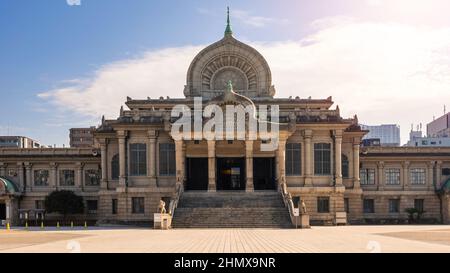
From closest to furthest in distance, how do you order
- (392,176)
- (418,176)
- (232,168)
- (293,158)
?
1. (293,158)
2. (232,168)
3. (418,176)
4. (392,176)

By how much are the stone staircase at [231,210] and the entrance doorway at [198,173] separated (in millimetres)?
7214

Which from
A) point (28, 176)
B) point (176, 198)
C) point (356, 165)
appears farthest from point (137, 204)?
point (356, 165)

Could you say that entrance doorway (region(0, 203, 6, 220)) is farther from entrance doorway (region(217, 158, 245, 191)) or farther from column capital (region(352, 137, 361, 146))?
column capital (region(352, 137, 361, 146))

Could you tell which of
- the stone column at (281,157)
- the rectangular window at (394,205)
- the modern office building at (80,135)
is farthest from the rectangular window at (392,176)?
the modern office building at (80,135)

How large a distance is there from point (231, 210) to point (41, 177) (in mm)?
31619

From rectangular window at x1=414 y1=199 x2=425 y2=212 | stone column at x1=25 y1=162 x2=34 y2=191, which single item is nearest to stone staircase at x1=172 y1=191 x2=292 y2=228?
rectangular window at x1=414 y1=199 x2=425 y2=212

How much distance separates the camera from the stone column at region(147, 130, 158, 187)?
66312 mm

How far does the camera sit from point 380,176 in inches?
2896

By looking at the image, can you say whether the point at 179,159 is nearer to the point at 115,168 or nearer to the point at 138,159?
the point at 138,159

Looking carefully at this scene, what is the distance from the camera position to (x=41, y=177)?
7556 cm

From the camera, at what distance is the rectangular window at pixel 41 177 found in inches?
2968
